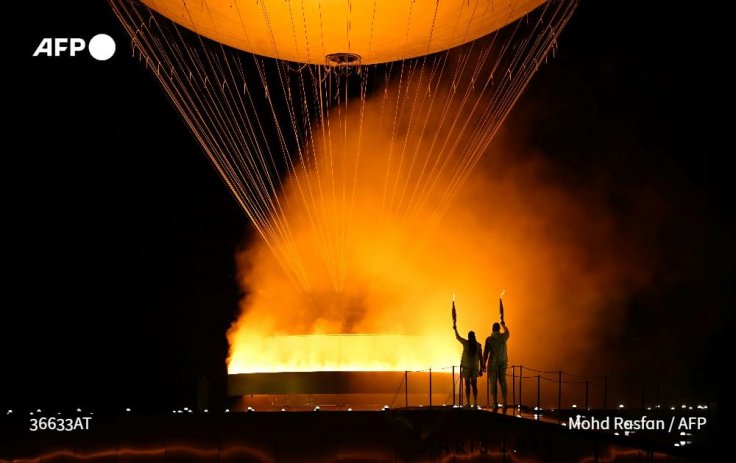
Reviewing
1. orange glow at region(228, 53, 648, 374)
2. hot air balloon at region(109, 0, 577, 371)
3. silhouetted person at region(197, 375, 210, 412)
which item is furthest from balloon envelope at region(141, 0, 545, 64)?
silhouetted person at region(197, 375, 210, 412)

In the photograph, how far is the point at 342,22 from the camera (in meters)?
18.3

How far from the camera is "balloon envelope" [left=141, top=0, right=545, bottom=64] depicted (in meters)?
17.9

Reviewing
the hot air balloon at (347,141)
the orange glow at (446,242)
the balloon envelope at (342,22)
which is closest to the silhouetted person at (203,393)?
the hot air balloon at (347,141)

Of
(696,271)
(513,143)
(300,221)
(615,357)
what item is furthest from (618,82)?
(300,221)

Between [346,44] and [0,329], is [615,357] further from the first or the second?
[0,329]

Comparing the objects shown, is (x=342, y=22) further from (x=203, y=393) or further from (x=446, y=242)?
(x=446, y=242)

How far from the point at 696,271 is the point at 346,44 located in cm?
1285

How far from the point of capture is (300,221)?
90.8 feet

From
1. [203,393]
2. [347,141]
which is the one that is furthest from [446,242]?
[203,393]

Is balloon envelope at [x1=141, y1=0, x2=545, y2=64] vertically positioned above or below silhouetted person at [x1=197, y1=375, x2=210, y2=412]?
above

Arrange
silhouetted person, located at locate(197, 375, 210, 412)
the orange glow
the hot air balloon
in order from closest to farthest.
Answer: silhouetted person, located at locate(197, 375, 210, 412) → the hot air balloon → the orange glow

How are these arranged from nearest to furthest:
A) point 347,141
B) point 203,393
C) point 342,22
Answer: point 342,22, point 203,393, point 347,141

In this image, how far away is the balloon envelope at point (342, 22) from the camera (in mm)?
17859

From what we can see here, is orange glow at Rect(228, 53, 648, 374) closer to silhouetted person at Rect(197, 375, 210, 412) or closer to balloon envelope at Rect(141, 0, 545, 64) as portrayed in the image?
silhouetted person at Rect(197, 375, 210, 412)
